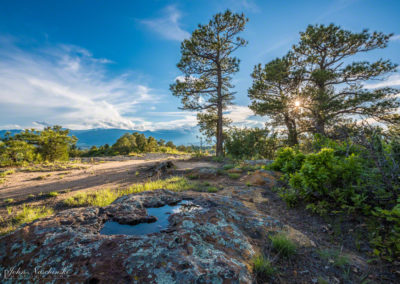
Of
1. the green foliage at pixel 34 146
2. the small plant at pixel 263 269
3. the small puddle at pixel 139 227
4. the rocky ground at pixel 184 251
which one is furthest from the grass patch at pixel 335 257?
the green foliage at pixel 34 146

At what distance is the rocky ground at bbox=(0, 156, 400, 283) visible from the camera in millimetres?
1240

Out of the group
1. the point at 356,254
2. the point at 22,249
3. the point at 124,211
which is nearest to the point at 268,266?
the point at 356,254

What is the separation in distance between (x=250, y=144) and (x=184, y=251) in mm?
11352

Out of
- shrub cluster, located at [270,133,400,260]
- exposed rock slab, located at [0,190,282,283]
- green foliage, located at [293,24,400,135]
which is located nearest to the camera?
exposed rock slab, located at [0,190,282,283]

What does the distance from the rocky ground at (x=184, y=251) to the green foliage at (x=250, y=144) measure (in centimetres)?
942

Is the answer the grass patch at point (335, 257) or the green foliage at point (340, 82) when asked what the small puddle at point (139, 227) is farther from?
the green foliage at point (340, 82)

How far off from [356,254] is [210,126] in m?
14.8

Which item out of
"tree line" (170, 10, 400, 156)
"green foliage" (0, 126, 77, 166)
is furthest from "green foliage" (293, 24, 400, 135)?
"green foliage" (0, 126, 77, 166)

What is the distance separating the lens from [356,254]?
199 centimetres

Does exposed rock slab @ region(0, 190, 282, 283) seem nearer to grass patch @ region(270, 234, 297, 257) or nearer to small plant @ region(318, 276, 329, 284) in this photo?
grass patch @ region(270, 234, 297, 257)

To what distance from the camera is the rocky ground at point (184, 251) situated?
1.24 metres

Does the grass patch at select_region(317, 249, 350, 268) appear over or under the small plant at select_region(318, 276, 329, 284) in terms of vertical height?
under

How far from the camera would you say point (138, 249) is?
142 cm

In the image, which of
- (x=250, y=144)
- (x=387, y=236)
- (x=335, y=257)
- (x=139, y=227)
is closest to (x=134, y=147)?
(x=250, y=144)
